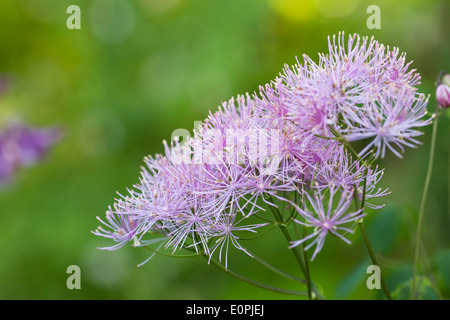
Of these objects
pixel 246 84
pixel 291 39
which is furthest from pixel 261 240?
pixel 291 39

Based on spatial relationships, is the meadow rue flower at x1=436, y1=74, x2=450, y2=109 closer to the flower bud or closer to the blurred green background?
the flower bud

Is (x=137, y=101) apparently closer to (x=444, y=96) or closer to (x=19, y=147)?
(x=19, y=147)

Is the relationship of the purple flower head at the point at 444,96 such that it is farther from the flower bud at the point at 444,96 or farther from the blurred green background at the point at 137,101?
the blurred green background at the point at 137,101

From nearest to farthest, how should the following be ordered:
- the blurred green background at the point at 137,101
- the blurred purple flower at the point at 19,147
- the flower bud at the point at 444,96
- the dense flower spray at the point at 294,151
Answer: the dense flower spray at the point at 294,151
the flower bud at the point at 444,96
the blurred purple flower at the point at 19,147
the blurred green background at the point at 137,101

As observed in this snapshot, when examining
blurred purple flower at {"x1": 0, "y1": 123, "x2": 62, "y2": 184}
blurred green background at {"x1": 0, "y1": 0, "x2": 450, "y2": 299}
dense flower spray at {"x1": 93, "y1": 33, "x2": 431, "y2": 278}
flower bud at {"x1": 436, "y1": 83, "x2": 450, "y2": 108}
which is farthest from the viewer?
blurred green background at {"x1": 0, "y1": 0, "x2": 450, "y2": 299}

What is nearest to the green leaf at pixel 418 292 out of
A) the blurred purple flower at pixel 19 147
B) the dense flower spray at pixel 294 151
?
the dense flower spray at pixel 294 151

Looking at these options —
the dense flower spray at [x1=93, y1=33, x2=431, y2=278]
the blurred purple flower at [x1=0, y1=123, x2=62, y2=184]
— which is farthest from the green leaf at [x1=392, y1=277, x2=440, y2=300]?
the blurred purple flower at [x1=0, y1=123, x2=62, y2=184]
